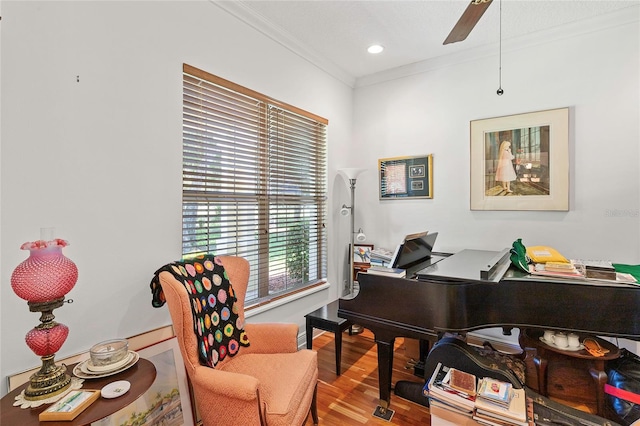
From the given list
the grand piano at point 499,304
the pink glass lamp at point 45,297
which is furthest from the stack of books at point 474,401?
the pink glass lamp at point 45,297

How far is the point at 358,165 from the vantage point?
12.7ft

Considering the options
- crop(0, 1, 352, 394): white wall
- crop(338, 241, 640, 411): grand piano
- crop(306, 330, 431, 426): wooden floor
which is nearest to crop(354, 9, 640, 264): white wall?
crop(338, 241, 640, 411): grand piano

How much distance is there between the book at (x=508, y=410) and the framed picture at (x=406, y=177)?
2.13 meters

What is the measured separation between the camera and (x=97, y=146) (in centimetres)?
163

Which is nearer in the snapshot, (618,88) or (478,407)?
(478,407)

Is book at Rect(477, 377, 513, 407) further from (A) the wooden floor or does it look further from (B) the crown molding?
(B) the crown molding

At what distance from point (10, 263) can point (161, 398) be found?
3.39 ft

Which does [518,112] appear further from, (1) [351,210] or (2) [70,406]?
(2) [70,406]

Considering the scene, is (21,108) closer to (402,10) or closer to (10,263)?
(10,263)

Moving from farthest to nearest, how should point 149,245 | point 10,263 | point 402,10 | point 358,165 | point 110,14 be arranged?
1. point 358,165
2. point 402,10
3. point 149,245
4. point 110,14
5. point 10,263

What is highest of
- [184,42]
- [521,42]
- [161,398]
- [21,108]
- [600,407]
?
[521,42]

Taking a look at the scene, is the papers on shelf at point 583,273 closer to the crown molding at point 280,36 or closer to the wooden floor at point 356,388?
the wooden floor at point 356,388

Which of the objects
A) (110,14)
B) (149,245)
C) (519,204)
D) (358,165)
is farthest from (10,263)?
(519,204)

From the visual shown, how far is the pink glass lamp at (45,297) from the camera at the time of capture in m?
1.14
